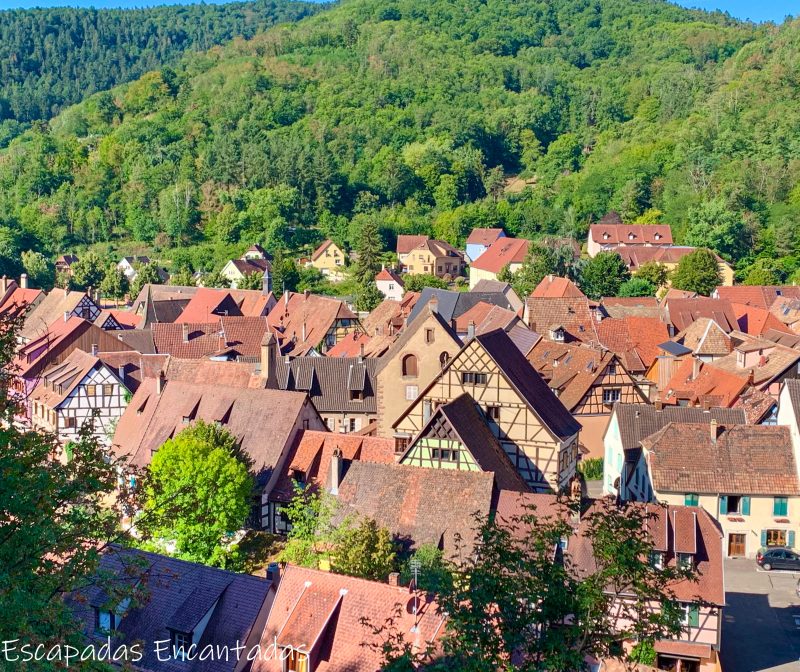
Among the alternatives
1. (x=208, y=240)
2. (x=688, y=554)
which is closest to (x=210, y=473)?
(x=688, y=554)

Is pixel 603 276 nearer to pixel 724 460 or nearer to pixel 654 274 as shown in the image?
pixel 654 274

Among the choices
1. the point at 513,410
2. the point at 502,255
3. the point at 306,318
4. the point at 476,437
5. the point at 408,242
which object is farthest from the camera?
the point at 408,242

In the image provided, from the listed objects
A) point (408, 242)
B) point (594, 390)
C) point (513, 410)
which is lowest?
point (513, 410)

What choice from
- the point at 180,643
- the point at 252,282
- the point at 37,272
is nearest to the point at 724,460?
the point at 180,643

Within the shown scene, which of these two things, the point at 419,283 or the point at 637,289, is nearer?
the point at 637,289

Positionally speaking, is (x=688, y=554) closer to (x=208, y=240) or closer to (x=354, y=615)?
(x=354, y=615)

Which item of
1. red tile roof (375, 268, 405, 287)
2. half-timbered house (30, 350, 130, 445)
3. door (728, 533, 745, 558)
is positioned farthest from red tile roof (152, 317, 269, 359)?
red tile roof (375, 268, 405, 287)
